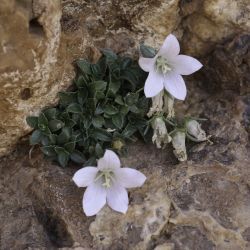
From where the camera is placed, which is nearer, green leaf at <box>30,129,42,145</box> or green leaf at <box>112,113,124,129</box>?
green leaf at <box>30,129,42,145</box>

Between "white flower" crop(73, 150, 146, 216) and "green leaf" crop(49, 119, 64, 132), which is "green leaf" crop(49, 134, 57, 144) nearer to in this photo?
"green leaf" crop(49, 119, 64, 132)

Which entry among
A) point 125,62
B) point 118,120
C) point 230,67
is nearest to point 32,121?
point 118,120

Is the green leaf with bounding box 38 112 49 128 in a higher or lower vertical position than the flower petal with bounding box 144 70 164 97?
lower

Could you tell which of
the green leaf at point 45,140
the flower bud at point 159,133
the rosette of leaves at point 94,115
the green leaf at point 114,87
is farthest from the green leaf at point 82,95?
the flower bud at point 159,133

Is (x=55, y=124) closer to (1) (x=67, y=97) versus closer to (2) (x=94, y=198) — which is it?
(1) (x=67, y=97)

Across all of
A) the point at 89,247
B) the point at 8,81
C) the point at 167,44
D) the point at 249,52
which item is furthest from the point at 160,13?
the point at 89,247

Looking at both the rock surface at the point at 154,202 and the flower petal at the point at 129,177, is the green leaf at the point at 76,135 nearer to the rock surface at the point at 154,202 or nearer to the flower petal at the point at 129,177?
the rock surface at the point at 154,202

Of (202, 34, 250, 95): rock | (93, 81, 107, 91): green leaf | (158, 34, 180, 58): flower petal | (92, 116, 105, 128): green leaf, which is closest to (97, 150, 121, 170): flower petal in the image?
(92, 116, 105, 128): green leaf

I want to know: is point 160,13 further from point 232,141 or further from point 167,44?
point 232,141
